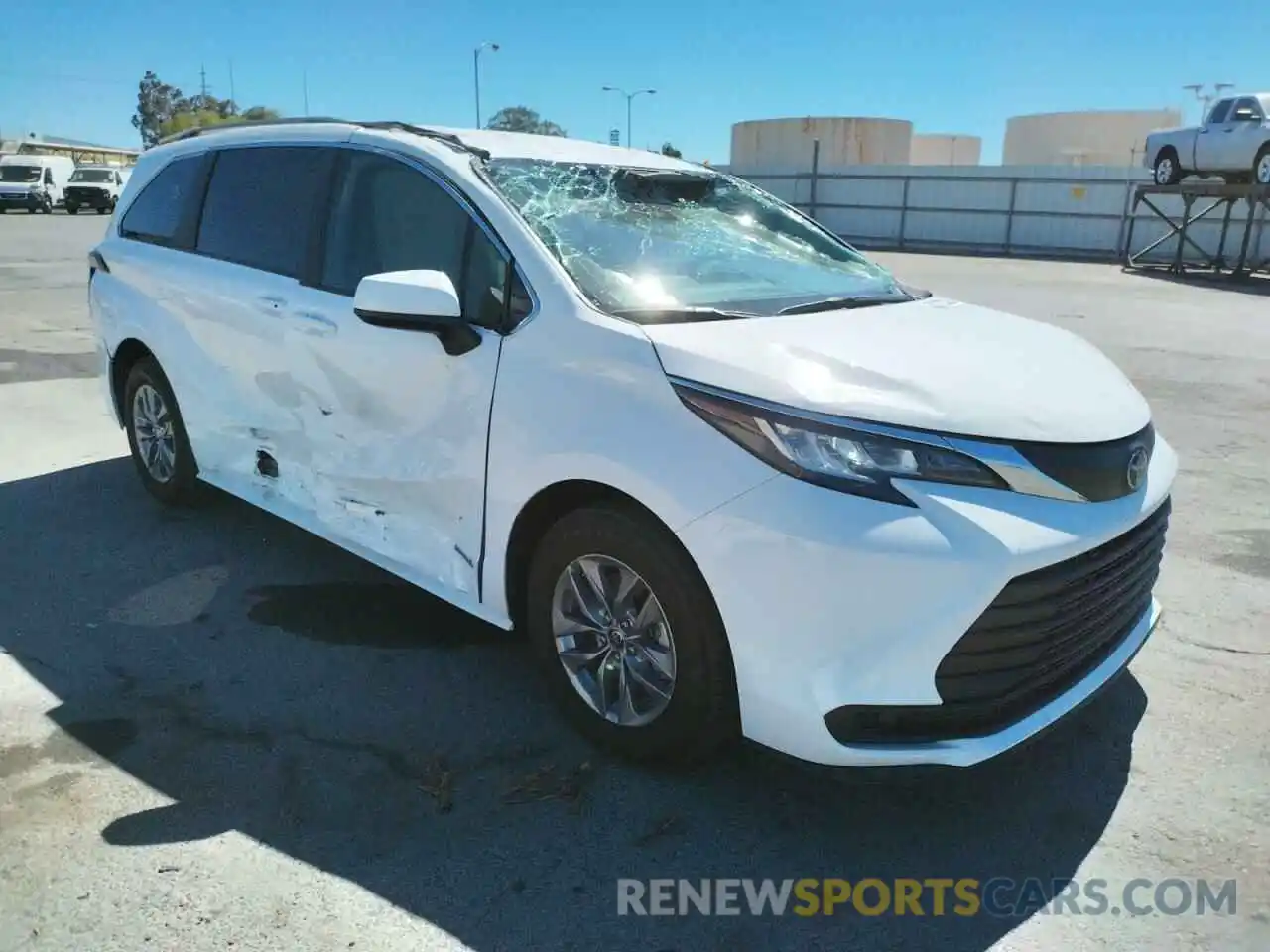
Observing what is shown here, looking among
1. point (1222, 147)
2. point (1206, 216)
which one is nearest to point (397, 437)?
point (1222, 147)

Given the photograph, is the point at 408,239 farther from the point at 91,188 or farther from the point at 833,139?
the point at 833,139

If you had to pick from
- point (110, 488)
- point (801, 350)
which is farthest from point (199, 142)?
point (801, 350)

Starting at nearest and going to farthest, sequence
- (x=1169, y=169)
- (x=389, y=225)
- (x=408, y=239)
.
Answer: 1. (x=408, y=239)
2. (x=389, y=225)
3. (x=1169, y=169)

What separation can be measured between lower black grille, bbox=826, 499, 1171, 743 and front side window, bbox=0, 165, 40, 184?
43.9m

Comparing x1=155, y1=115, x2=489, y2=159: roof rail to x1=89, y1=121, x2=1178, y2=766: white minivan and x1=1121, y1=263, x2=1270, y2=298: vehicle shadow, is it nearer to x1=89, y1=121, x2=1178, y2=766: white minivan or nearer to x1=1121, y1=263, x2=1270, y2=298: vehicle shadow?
x1=89, y1=121, x2=1178, y2=766: white minivan

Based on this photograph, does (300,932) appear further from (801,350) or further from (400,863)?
(801,350)

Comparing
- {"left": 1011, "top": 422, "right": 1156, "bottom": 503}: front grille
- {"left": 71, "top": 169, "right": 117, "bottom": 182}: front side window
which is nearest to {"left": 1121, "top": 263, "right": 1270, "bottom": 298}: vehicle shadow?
{"left": 1011, "top": 422, "right": 1156, "bottom": 503}: front grille

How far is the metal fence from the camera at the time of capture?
28172 mm

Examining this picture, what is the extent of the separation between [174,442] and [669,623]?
10.6 feet

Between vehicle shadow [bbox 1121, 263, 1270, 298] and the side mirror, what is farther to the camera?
vehicle shadow [bbox 1121, 263, 1270, 298]

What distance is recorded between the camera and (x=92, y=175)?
3931 centimetres

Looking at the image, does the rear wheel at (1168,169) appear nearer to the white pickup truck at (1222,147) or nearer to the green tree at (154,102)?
the white pickup truck at (1222,147)

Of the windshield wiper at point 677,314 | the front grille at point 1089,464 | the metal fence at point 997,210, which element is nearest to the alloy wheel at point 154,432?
the windshield wiper at point 677,314

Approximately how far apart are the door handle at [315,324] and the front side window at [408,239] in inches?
4.8
